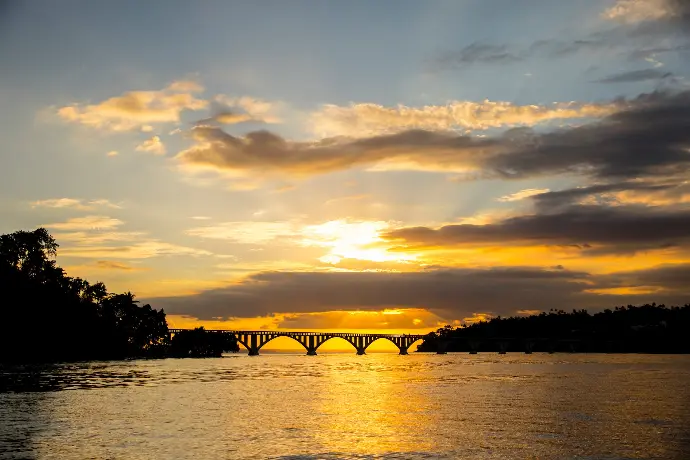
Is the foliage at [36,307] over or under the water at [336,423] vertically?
over

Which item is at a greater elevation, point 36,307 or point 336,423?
point 36,307

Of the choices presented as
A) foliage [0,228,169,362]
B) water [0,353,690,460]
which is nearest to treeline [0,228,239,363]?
foliage [0,228,169,362]

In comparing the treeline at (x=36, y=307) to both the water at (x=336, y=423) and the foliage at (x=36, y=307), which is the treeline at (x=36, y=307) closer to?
the foliage at (x=36, y=307)

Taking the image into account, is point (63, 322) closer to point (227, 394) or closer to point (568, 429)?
point (227, 394)

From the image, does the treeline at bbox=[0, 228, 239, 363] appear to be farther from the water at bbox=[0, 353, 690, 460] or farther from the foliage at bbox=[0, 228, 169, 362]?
the water at bbox=[0, 353, 690, 460]

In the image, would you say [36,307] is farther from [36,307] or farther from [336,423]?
[336,423]

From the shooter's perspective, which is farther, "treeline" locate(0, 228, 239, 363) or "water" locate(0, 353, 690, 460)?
"treeline" locate(0, 228, 239, 363)

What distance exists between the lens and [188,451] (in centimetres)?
4034

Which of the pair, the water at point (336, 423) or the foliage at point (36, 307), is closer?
the water at point (336, 423)

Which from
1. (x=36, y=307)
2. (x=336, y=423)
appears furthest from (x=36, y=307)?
(x=336, y=423)

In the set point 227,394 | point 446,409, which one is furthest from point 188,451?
point 227,394

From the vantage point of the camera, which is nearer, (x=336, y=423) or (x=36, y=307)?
(x=336, y=423)

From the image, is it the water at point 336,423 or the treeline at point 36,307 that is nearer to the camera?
the water at point 336,423

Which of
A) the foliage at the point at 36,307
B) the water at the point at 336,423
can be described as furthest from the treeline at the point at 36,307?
the water at the point at 336,423
